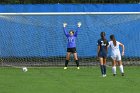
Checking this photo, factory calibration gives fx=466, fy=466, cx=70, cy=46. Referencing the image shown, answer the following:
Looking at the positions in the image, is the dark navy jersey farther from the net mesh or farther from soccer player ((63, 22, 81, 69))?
the net mesh

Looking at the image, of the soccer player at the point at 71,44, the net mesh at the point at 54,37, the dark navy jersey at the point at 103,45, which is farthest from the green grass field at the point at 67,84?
the net mesh at the point at 54,37

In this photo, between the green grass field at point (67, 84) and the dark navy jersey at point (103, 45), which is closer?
the green grass field at point (67, 84)

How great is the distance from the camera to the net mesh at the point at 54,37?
28062mm

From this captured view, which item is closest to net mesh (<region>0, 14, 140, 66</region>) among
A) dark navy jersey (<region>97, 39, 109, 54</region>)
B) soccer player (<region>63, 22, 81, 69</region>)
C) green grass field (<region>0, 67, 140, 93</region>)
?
soccer player (<region>63, 22, 81, 69</region>)

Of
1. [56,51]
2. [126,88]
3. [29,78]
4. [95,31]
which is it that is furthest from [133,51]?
[126,88]

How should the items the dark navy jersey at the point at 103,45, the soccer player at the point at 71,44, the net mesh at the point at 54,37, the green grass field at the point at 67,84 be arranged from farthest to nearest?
the net mesh at the point at 54,37 < the soccer player at the point at 71,44 < the dark navy jersey at the point at 103,45 < the green grass field at the point at 67,84

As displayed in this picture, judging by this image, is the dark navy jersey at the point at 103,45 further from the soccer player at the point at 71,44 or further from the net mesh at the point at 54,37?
the net mesh at the point at 54,37

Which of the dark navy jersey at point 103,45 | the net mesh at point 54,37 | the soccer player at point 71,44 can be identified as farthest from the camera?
the net mesh at point 54,37

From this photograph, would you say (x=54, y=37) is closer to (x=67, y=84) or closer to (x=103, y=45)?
(x=103, y=45)

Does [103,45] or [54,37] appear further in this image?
[54,37]

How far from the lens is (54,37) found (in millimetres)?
28625

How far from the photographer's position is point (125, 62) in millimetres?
28922

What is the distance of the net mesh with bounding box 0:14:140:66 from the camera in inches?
1105

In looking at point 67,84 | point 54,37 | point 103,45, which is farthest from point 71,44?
point 67,84
